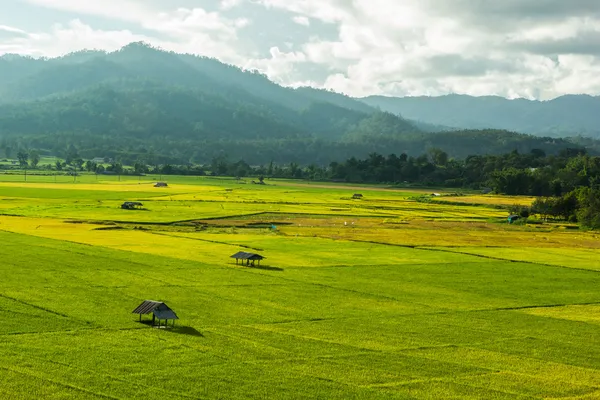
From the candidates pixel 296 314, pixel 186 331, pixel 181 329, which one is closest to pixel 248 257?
pixel 296 314

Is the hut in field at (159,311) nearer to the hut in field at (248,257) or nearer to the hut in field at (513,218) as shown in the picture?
the hut in field at (248,257)

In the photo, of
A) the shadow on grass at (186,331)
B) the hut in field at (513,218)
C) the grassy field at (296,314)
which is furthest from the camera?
the hut in field at (513,218)

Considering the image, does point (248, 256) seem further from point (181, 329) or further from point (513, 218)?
point (513, 218)

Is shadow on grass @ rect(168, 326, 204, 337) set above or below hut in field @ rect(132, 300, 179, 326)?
below

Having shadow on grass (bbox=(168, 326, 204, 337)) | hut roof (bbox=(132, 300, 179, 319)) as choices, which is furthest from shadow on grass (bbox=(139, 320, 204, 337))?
hut roof (bbox=(132, 300, 179, 319))

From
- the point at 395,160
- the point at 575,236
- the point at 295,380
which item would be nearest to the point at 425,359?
the point at 295,380

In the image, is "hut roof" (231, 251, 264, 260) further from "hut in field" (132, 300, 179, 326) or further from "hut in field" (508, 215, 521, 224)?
"hut in field" (508, 215, 521, 224)

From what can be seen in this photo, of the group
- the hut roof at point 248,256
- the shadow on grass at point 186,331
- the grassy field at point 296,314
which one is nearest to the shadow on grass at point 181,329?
the shadow on grass at point 186,331

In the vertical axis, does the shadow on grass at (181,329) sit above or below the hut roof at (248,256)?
below

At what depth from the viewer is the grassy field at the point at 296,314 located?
22.9 m

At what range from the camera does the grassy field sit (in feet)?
75.2

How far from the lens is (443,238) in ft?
208

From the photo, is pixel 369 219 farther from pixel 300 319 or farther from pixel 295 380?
pixel 295 380

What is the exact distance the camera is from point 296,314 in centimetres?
3159
